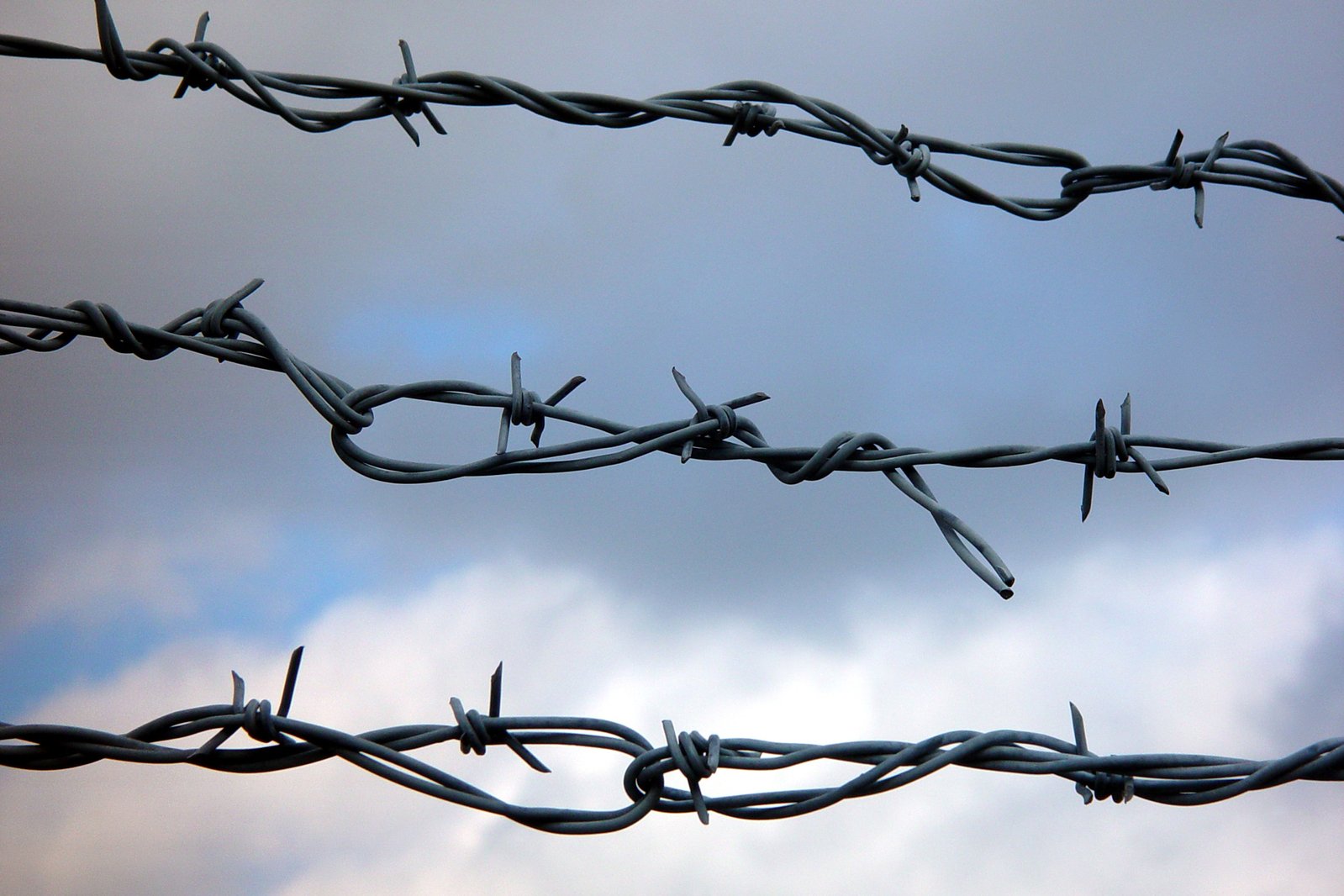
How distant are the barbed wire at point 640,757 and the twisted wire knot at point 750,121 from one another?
0.75 m

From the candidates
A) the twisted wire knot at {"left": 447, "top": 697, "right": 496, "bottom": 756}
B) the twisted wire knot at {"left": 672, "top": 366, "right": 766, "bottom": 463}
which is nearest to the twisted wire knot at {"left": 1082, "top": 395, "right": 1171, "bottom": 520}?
the twisted wire knot at {"left": 672, "top": 366, "right": 766, "bottom": 463}

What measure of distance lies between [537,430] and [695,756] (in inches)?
15.0

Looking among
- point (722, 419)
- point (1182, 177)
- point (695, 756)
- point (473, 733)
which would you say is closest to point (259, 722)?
point (473, 733)

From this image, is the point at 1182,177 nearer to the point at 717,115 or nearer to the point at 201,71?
the point at 717,115

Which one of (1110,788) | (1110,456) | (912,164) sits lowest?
(1110,788)

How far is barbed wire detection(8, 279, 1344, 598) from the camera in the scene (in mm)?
1184

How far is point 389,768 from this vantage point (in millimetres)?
1110

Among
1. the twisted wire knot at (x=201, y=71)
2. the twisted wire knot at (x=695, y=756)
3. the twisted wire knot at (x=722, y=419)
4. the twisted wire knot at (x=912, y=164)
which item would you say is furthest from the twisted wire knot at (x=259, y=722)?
the twisted wire knot at (x=912, y=164)

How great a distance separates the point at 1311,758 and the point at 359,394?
1.06 m

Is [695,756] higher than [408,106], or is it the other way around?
[408,106]

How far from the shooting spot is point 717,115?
1411 millimetres

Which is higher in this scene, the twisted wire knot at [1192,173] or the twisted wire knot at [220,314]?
the twisted wire knot at [1192,173]

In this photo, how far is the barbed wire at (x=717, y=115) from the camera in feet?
4.34

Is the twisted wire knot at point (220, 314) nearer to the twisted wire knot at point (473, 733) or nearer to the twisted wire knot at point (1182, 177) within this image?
the twisted wire knot at point (473, 733)
